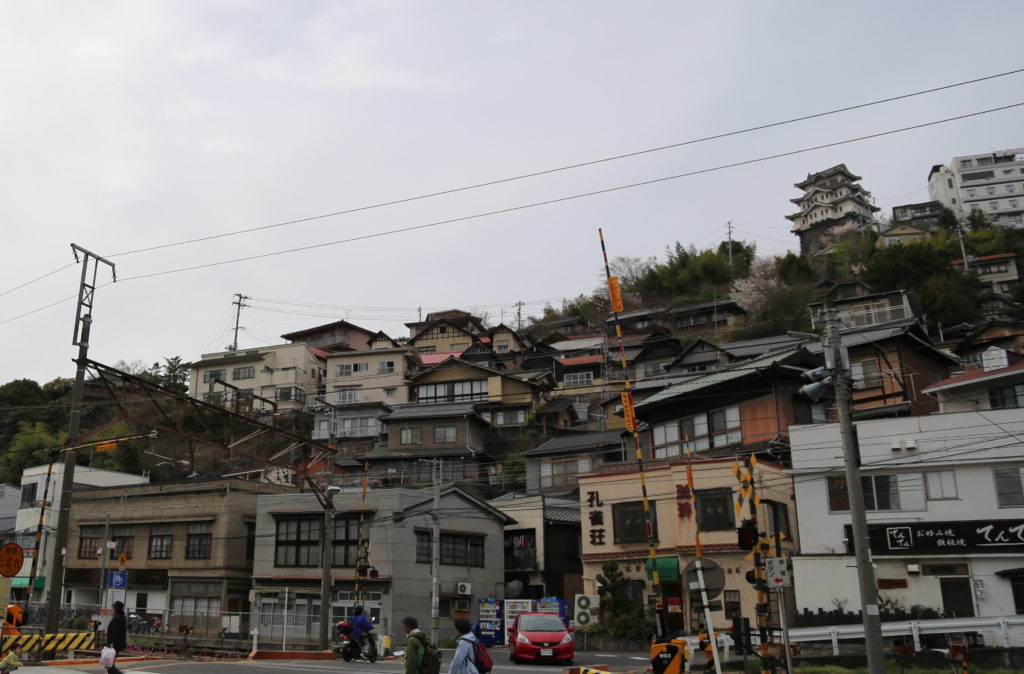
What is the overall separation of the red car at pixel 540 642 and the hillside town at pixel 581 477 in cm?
280

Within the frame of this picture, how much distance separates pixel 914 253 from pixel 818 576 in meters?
48.7

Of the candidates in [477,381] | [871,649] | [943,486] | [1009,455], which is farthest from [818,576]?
[477,381]

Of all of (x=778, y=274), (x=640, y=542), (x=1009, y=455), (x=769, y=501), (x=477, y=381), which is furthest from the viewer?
(x=778, y=274)

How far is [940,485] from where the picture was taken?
86.0 feet

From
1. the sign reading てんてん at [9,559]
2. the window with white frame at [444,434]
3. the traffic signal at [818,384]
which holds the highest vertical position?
the window with white frame at [444,434]

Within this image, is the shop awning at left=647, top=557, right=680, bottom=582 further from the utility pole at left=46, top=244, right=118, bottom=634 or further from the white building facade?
the utility pole at left=46, top=244, right=118, bottom=634

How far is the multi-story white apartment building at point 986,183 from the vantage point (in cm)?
10900

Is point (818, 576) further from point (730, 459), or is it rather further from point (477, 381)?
point (477, 381)

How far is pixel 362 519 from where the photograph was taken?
33.6m

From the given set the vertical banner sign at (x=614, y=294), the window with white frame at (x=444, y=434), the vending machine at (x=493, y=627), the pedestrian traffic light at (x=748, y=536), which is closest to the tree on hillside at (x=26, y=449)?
the window with white frame at (x=444, y=434)

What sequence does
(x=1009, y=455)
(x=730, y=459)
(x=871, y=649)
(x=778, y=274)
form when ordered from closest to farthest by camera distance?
(x=871, y=649) < (x=1009, y=455) < (x=730, y=459) < (x=778, y=274)

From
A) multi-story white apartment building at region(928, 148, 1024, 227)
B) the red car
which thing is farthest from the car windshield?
multi-story white apartment building at region(928, 148, 1024, 227)

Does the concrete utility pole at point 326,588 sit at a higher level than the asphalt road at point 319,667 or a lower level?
higher

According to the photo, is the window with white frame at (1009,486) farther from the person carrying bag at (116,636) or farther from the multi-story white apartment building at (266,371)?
the multi-story white apartment building at (266,371)
